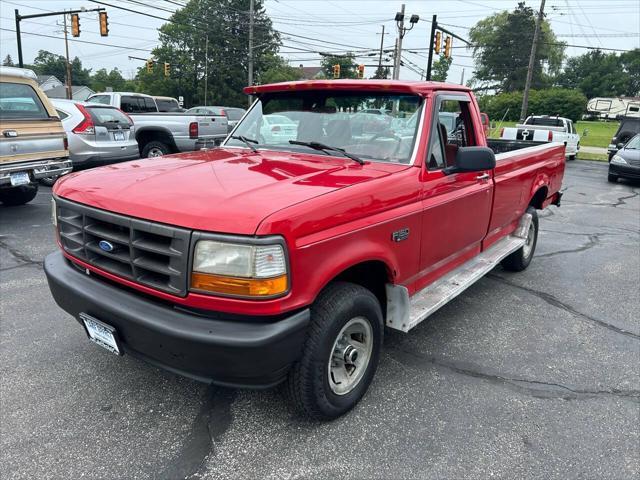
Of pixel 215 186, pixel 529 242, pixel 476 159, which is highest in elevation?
pixel 476 159

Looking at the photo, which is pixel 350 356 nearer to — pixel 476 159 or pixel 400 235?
pixel 400 235

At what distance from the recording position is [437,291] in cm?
367

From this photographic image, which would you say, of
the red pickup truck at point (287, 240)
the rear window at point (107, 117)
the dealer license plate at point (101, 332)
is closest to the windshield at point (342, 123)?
the red pickup truck at point (287, 240)

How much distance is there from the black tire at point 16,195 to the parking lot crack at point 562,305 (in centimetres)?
757

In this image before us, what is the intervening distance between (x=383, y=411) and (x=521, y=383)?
1100 mm

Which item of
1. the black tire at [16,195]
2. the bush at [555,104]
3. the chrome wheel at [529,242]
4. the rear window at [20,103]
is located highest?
the bush at [555,104]

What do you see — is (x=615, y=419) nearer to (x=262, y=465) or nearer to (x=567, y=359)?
(x=567, y=359)

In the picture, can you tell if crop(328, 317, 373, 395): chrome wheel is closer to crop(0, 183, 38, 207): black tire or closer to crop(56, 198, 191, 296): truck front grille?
crop(56, 198, 191, 296): truck front grille

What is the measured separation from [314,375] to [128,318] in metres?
0.99

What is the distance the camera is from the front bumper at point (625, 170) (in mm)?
13773

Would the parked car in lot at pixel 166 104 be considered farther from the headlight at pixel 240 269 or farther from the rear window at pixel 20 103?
the headlight at pixel 240 269

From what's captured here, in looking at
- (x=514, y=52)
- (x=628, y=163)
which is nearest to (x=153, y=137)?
(x=628, y=163)

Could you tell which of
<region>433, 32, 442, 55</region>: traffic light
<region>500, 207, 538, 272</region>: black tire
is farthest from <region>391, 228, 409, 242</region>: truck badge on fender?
<region>433, 32, 442, 55</region>: traffic light

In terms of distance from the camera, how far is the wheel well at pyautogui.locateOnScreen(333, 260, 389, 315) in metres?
2.90
